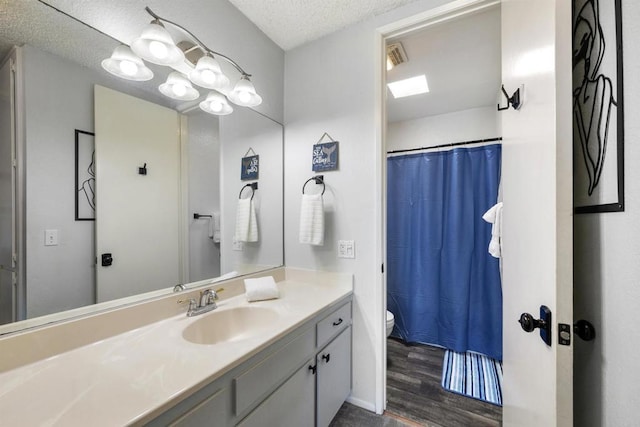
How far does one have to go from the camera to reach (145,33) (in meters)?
1.04

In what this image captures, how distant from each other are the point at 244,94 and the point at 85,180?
92cm

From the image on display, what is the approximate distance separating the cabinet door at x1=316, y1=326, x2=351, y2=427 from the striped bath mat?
2.77 ft

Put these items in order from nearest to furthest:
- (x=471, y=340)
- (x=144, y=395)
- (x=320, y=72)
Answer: (x=144, y=395)
(x=320, y=72)
(x=471, y=340)

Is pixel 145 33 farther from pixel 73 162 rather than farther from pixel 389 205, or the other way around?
pixel 389 205

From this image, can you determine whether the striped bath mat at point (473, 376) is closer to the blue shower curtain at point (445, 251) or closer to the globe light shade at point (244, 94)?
the blue shower curtain at point (445, 251)

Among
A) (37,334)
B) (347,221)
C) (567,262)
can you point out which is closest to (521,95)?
(567,262)

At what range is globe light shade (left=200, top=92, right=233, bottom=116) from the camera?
140 cm

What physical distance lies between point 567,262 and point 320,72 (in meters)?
1.72

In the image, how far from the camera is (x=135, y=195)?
113 centimetres

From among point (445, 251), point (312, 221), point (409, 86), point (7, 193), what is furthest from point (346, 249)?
point (409, 86)

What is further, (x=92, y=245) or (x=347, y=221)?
(x=347, y=221)

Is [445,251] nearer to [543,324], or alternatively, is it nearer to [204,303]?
[543,324]

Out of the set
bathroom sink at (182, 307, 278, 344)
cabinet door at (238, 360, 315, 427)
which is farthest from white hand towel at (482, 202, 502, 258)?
bathroom sink at (182, 307, 278, 344)

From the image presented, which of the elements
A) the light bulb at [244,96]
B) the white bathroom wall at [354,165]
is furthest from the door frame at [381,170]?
the light bulb at [244,96]
